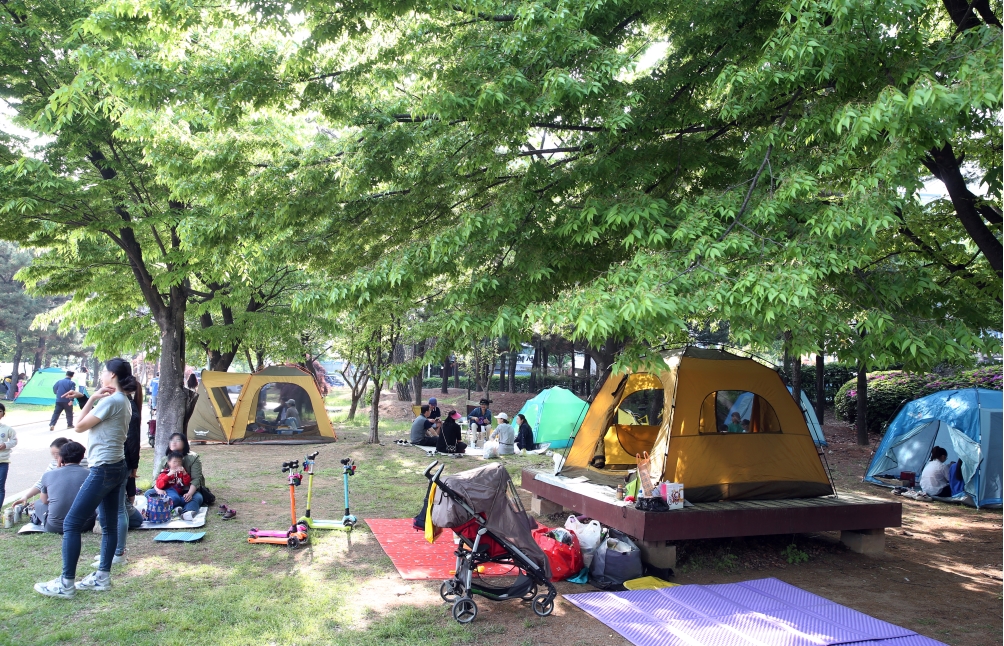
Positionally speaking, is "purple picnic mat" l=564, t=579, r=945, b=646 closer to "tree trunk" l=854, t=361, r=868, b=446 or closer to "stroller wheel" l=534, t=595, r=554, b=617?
"stroller wheel" l=534, t=595, r=554, b=617

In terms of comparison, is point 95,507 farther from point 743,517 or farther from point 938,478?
point 938,478

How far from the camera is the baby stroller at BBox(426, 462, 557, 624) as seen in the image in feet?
17.7

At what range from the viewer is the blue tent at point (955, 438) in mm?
10156

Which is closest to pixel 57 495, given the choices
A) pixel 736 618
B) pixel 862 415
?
pixel 736 618

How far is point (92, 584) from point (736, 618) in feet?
15.8

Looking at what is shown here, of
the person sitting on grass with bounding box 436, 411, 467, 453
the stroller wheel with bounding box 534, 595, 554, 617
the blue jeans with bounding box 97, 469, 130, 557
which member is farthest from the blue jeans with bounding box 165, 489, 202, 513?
the person sitting on grass with bounding box 436, 411, 467, 453

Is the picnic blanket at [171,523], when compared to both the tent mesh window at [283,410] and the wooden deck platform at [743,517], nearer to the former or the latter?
the wooden deck platform at [743,517]

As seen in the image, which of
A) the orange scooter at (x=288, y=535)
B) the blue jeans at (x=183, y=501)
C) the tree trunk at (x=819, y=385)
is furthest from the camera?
the tree trunk at (x=819, y=385)

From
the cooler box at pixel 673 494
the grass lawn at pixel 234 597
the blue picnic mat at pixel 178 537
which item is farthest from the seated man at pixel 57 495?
the cooler box at pixel 673 494

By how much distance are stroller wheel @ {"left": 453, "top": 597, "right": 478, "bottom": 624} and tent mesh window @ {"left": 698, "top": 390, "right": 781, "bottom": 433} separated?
3.50 meters

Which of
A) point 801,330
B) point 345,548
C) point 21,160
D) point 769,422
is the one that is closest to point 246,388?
point 21,160

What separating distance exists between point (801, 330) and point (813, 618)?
7.12 feet

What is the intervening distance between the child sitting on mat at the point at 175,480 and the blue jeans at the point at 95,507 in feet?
7.69

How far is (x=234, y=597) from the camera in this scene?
545cm
